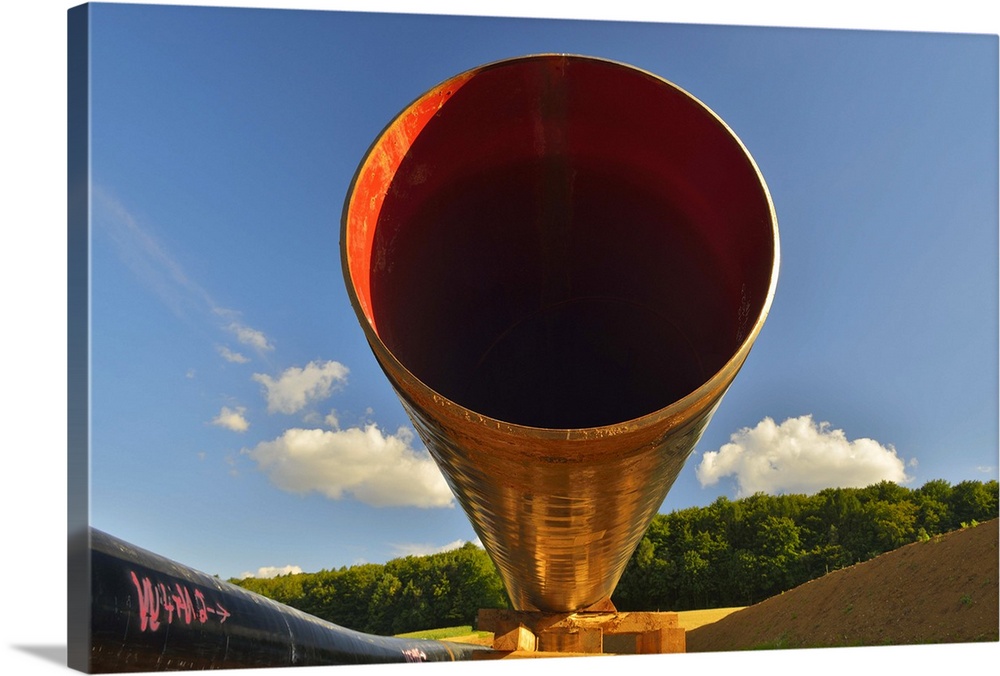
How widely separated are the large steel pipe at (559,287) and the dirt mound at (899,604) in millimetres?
5011

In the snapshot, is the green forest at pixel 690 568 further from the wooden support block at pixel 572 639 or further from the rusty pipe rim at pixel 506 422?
the rusty pipe rim at pixel 506 422

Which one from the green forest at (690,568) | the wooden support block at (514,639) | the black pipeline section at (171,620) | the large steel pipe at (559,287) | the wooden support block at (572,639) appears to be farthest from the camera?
the green forest at (690,568)

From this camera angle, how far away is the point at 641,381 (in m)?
3.53

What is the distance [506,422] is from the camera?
6.91 feet

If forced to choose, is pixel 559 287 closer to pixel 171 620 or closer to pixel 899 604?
pixel 171 620

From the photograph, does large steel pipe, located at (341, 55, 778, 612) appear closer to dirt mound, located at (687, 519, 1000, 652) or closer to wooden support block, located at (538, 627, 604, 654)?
wooden support block, located at (538, 627, 604, 654)

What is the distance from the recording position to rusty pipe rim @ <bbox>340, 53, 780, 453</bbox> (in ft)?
6.04

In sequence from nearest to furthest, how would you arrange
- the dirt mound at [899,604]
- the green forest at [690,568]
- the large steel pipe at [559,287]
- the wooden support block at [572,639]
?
the large steel pipe at [559,287], the wooden support block at [572,639], the dirt mound at [899,604], the green forest at [690,568]

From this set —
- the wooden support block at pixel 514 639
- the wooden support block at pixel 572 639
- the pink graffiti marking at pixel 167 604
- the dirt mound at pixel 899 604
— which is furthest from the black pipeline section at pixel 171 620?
the dirt mound at pixel 899 604

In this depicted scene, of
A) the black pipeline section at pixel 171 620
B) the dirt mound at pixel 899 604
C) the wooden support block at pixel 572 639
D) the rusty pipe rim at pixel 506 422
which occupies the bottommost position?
the dirt mound at pixel 899 604

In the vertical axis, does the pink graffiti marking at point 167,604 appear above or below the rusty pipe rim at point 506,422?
below

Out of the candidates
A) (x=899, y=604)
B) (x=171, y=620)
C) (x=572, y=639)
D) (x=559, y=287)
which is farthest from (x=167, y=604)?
(x=899, y=604)

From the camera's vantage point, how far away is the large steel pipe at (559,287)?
206 centimetres

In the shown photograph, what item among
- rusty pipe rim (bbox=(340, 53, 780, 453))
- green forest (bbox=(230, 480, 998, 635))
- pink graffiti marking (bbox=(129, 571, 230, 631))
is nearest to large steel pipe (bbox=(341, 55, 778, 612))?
rusty pipe rim (bbox=(340, 53, 780, 453))
